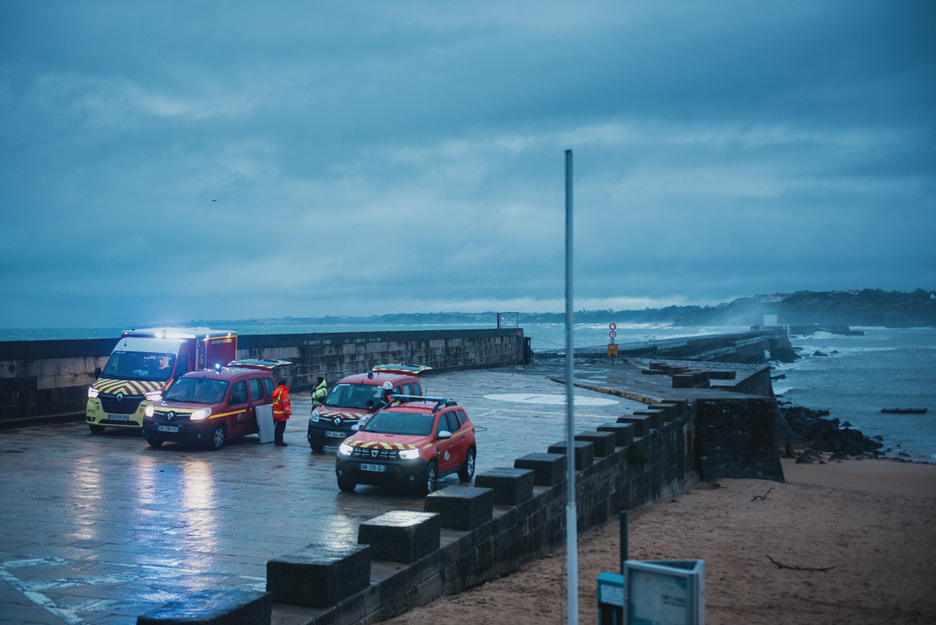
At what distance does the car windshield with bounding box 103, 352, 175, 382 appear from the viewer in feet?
65.1

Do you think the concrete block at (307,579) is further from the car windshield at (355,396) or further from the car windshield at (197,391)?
the car windshield at (197,391)

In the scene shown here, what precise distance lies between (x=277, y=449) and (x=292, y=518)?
695 centimetres

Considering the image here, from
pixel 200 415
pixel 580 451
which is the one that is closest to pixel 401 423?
pixel 580 451

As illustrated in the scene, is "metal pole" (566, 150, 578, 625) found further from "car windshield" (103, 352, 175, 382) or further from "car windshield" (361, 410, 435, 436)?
"car windshield" (103, 352, 175, 382)

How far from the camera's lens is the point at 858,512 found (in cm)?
2094

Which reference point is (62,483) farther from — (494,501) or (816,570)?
(816,570)

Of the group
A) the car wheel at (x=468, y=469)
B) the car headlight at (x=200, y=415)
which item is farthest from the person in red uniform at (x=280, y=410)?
the car wheel at (x=468, y=469)

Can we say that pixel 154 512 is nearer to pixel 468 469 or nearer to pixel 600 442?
pixel 468 469

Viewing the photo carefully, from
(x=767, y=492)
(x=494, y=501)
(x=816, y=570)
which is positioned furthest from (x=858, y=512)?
(x=494, y=501)

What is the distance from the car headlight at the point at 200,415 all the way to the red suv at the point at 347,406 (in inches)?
84.6

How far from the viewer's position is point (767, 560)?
1441 cm

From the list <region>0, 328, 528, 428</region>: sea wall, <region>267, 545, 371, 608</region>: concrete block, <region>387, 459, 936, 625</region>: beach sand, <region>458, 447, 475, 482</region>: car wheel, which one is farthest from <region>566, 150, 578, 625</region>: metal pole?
<region>0, 328, 528, 428</region>: sea wall

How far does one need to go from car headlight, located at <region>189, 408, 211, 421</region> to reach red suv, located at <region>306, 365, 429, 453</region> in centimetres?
215

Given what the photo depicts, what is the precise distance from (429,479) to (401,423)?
1.13 meters
